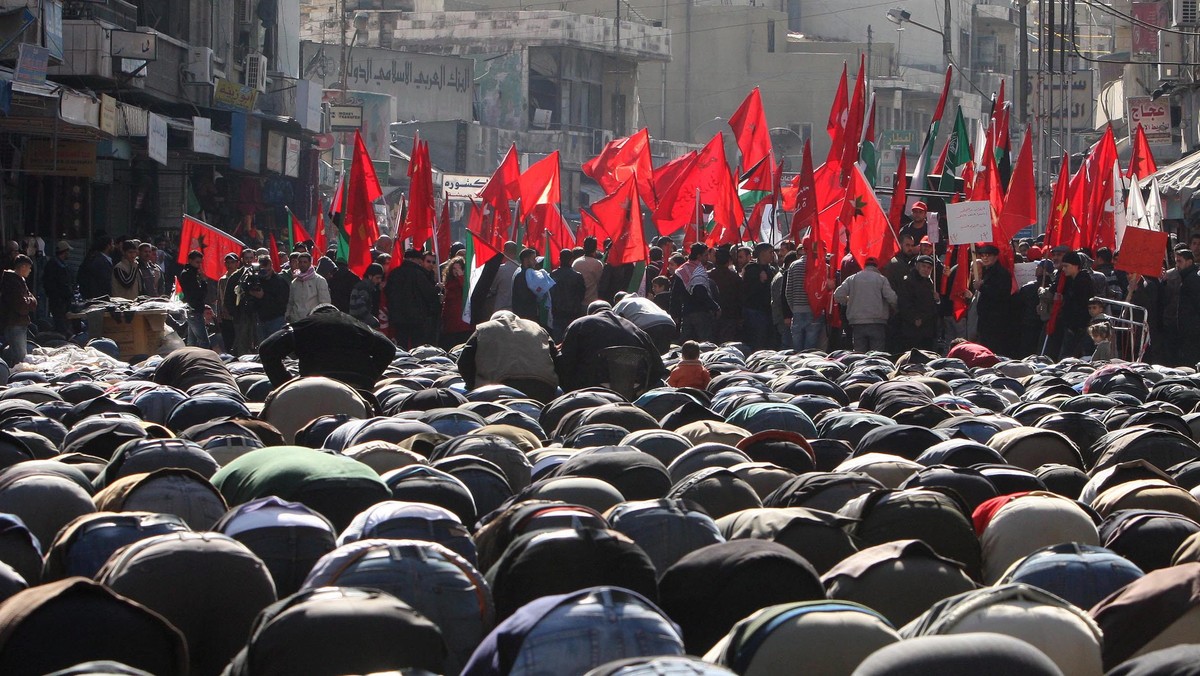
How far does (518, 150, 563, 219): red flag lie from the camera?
23.6m

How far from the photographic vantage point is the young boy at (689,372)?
42.5ft

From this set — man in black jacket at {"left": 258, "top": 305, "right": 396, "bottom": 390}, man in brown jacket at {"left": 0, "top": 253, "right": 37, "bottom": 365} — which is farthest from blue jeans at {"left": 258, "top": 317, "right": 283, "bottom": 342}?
man in black jacket at {"left": 258, "top": 305, "right": 396, "bottom": 390}

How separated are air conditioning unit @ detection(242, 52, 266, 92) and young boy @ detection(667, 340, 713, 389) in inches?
925

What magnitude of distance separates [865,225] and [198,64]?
53.2ft

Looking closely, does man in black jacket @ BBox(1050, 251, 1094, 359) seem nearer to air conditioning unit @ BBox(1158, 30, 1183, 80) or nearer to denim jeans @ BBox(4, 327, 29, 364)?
denim jeans @ BBox(4, 327, 29, 364)

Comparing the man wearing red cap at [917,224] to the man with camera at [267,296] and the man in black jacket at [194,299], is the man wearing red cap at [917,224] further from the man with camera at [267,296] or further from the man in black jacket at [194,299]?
the man in black jacket at [194,299]

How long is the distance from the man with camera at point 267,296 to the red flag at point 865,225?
6576 mm

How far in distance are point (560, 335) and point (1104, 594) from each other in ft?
44.0

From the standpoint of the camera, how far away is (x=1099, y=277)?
18422mm

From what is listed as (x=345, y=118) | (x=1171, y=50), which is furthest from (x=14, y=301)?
(x=1171, y=50)

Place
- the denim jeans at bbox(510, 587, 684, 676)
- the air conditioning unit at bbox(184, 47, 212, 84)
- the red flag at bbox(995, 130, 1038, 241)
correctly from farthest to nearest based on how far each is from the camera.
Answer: the air conditioning unit at bbox(184, 47, 212, 84) < the red flag at bbox(995, 130, 1038, 241) < the denim jeans at bbox(510, 587, 684, 676)

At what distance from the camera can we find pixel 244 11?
36.4 metres

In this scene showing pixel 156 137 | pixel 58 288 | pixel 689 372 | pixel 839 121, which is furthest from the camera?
pixel 156 137

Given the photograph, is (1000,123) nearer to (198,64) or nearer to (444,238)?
(444,238)
